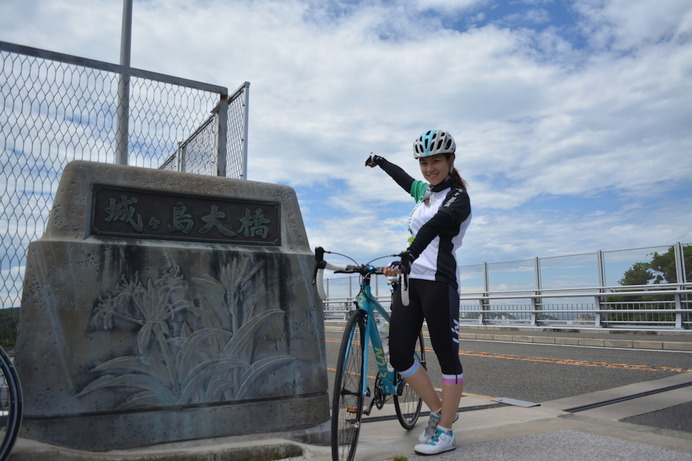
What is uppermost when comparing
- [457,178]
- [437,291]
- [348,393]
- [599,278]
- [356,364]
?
[457,178]

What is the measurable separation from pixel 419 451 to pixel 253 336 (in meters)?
1.32

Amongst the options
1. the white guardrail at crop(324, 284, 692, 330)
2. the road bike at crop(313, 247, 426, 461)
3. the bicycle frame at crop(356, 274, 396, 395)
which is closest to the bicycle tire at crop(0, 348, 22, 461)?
the road bike at crop(313, 247, 426, 461)

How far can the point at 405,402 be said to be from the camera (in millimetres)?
4254

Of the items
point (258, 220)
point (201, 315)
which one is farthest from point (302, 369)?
point (258, 220)

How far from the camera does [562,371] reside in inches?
304

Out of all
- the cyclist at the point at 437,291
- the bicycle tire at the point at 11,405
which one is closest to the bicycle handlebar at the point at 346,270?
the cyclist at the point at 437,291

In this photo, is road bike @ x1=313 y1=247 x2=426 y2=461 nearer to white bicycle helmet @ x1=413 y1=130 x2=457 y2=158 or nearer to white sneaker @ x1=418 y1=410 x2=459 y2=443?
white sneaker @ x1=418 y1=410 x2=459 y2=443

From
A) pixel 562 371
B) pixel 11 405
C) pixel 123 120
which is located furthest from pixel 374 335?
pixel 562 371

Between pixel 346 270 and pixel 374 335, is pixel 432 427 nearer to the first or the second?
pixel 374 335

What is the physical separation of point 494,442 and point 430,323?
0.97m

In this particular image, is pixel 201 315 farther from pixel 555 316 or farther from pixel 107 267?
pixel 555 316

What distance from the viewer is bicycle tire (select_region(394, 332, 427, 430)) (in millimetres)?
4121

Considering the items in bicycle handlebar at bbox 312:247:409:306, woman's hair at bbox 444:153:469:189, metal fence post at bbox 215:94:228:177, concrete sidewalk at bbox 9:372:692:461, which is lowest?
concrete sidewalk at bbox 9:372:692:461

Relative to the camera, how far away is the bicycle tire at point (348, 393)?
310cm
